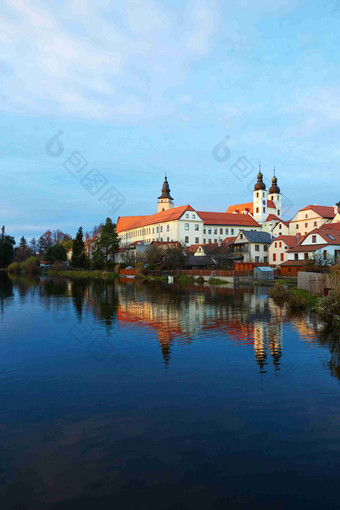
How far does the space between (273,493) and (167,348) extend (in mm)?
9293

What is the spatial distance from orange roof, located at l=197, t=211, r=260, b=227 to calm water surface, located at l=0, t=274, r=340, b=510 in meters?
96.5

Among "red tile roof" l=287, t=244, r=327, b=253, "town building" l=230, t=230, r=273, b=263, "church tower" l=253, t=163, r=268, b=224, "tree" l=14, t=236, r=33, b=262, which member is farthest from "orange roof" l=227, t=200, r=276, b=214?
"tree" l=14, t=236, r=33, b=262

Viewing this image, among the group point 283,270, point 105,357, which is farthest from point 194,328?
point 283,270

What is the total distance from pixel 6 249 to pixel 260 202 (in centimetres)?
8929

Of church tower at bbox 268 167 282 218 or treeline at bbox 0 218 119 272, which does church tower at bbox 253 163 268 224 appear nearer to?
church tower at bbox 268 167 282 218

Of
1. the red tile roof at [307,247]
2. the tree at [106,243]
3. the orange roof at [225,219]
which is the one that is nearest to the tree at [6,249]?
the tree at [106,243]

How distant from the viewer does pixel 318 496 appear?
5957mm

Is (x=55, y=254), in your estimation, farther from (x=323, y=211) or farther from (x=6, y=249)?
(x=323, y=211)

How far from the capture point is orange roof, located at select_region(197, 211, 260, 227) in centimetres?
11231

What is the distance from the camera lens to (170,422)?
8.38 m

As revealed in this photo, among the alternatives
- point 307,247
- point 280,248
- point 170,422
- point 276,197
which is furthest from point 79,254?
point 170,422

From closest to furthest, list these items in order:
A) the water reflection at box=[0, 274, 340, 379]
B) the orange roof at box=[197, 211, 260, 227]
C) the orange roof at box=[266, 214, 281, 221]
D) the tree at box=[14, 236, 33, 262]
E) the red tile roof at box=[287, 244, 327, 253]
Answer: the water reflection at box=[0, 274, 340, 379] → the red tile roof at box=[287, 244, 327, 253] → the orange roof at box=[197, 211, 260, 227] → the orange roof at box=[266, 214, 281, 221] → the tree at box=[14, 236, 33, 262]

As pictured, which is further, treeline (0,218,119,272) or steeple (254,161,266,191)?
steeple (254,161,266,191)

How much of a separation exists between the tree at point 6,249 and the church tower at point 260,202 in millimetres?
86517
